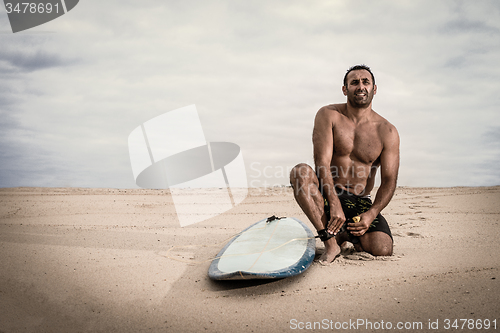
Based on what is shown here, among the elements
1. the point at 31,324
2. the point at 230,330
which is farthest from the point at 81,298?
the point at 230,330

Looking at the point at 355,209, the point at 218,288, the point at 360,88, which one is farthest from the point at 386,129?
the point at 218,288

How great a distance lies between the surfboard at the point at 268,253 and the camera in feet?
6.56

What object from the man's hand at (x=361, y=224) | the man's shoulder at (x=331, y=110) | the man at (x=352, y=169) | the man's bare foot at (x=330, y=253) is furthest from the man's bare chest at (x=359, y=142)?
the man's bare foot at (x=330, y=253)

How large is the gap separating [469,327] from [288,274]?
0.97 metres

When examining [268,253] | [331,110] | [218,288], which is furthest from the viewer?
[331,110]

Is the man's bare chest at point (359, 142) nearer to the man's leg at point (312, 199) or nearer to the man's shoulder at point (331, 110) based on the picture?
the man's shoulder at point (331, 110)

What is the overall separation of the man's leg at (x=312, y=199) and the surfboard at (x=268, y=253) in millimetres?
164

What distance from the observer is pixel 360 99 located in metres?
2.61

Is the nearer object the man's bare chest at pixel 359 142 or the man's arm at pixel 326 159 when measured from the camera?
the man's arm at pixel 326 159

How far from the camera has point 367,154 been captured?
266cm

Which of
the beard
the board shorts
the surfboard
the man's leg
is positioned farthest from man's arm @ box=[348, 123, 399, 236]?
the surfboard

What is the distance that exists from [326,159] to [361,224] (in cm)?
59

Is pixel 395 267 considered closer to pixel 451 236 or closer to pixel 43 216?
pixel 451 236

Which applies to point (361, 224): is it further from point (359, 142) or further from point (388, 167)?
point (359, 142)
